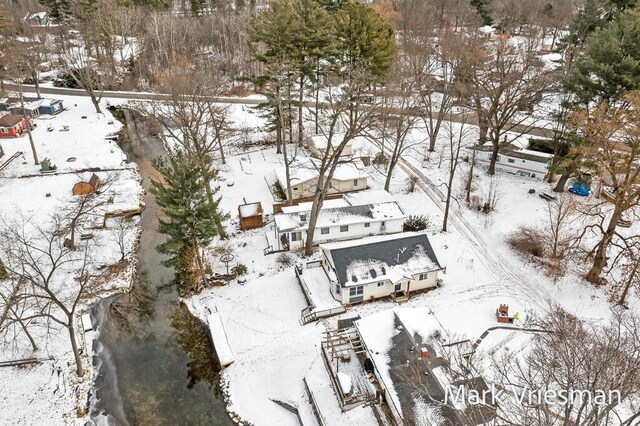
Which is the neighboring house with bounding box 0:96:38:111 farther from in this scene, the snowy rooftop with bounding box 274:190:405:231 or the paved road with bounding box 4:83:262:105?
the snowy rooftop with bounding box 274:190:405:231

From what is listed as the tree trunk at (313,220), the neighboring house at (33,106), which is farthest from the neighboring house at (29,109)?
the tree trunk at (313,220)

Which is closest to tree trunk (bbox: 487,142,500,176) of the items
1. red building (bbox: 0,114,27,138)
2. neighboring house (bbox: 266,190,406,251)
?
neighboring house (bbox: 266,190,406,251)

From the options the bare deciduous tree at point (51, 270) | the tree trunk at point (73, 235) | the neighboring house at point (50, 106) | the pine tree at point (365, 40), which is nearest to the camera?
the bare deciduous tree at point (51, 270)

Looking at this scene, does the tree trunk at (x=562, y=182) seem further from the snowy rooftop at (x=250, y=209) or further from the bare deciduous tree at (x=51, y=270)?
the bare deciduous tree at (x=51, y=270)

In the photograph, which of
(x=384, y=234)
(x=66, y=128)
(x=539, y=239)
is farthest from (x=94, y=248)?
(x=539, y=239)

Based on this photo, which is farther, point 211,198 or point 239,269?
point 211,198

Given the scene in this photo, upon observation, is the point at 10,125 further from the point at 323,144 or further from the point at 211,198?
the point at 323,144

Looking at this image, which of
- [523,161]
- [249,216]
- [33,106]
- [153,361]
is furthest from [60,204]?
[523,161]
